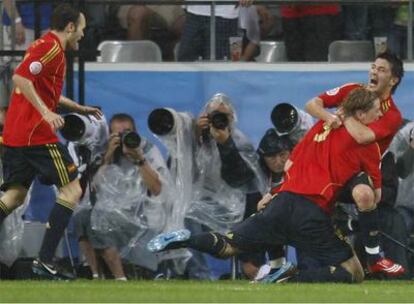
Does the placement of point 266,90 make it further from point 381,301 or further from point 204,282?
point 381,301

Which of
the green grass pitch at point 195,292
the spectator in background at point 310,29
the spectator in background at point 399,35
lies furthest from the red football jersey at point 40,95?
the spectator in background at point 399,35

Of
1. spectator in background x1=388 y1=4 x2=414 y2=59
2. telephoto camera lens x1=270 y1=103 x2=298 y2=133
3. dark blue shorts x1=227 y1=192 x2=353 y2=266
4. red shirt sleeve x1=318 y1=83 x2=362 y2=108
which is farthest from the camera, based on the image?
spectator in background x1=388 y1=4 x2=414 y2=59

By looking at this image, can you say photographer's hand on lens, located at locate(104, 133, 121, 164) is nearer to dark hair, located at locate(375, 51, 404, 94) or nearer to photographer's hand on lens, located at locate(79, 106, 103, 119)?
photographer's hand on lens, located at locate(79, 106, 103, 119)

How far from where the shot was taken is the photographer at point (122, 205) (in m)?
15.7

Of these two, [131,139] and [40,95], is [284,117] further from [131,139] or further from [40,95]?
[40,95]

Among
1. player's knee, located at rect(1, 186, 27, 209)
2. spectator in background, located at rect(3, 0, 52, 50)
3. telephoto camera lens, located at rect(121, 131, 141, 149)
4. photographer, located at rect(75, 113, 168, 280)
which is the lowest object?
photographer, located at rect(75, 113, 168, 280)

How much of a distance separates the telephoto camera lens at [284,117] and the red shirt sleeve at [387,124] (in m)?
1.16

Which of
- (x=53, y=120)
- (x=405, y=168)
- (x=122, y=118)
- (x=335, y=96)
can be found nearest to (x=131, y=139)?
(x=122, y=118)

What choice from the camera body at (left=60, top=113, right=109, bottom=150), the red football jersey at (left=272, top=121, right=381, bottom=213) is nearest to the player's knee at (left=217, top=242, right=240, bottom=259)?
the red football jersey at (left=272, top=121, right=381, bottom=213)

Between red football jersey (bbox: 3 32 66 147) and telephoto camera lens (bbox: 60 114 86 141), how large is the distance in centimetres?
95

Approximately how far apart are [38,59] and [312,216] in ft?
7.99

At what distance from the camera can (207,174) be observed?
622 inches

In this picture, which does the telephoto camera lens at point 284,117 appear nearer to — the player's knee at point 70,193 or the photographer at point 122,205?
the photographer at point 122,205

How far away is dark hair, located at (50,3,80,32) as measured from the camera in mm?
14398
